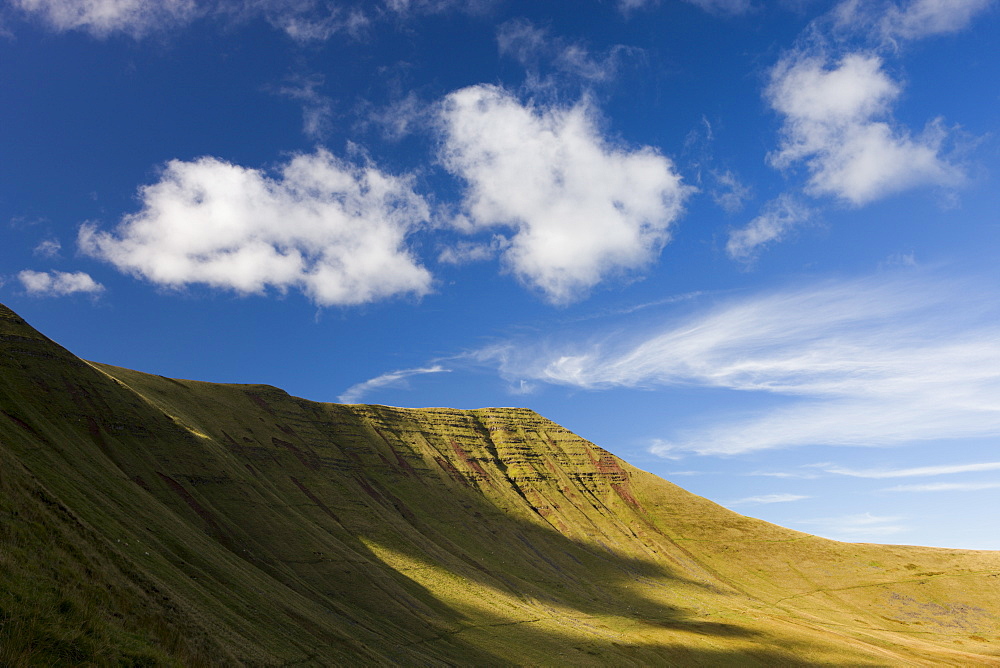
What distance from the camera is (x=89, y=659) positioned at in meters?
15.5

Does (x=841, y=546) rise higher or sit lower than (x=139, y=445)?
Result: higher

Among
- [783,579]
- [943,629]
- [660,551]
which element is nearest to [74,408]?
[660,551]

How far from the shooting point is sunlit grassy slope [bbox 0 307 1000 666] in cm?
2464

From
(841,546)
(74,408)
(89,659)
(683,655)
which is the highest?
(841,546)

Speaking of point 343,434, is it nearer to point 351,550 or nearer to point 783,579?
point 351,550

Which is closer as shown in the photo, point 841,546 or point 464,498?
point 464,498

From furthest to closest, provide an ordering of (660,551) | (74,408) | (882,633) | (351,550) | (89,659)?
(660,551) → (882,633) → (351,550) → (74,408) → (89,659)

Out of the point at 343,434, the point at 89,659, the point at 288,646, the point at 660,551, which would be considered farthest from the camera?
the point at 660,551

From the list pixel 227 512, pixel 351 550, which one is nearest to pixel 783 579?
pixel 351 550

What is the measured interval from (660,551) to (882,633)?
4461 cm

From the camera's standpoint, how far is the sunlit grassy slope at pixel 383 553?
24.6m

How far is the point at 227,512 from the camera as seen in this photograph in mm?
64875

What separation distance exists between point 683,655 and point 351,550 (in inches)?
1811

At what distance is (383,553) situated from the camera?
82125mm
